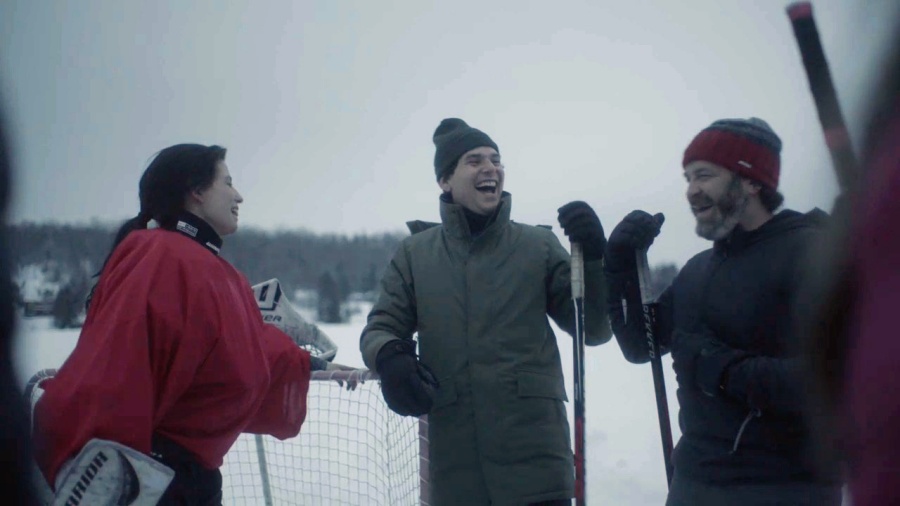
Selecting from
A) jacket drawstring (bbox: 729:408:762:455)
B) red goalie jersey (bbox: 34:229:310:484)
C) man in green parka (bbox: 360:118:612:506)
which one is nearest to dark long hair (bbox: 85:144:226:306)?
red goalie jersey (bbox: 34:229:310:484)

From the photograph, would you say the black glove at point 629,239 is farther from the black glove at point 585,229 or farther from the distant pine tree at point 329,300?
the distant pine tree at point 329,300

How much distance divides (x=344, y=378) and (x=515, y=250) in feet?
3.33

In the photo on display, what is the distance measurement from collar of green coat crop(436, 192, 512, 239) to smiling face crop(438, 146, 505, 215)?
31 mm

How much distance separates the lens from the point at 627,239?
282 centimetres

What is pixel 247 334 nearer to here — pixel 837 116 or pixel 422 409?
pixel 422 409

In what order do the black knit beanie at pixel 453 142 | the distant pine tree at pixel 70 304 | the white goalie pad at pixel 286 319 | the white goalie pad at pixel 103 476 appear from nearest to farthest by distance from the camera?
the white goalie pad at pixel 103 476 < the distant pine tree at pixel 70 304 < the black knit beanie at pixel 453 142 < the white goalie pad at pixel 286 319

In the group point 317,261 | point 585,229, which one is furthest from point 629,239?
point 317,261

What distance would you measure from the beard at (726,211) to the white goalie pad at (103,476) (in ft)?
5.62

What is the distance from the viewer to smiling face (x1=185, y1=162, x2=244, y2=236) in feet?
9.19

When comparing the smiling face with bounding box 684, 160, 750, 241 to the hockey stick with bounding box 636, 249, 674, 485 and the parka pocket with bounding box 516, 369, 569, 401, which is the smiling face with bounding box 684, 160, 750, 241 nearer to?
the hockey stick with bounding box 636, 249, 674, 485

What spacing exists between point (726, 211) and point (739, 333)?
0.37 meters

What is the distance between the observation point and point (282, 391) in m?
3.16

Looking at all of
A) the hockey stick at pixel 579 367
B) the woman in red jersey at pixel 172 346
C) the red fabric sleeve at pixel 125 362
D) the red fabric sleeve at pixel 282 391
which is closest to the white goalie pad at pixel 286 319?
the red fabric sleeve at pixel 282 391

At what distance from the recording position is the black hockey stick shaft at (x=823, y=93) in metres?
0.75
